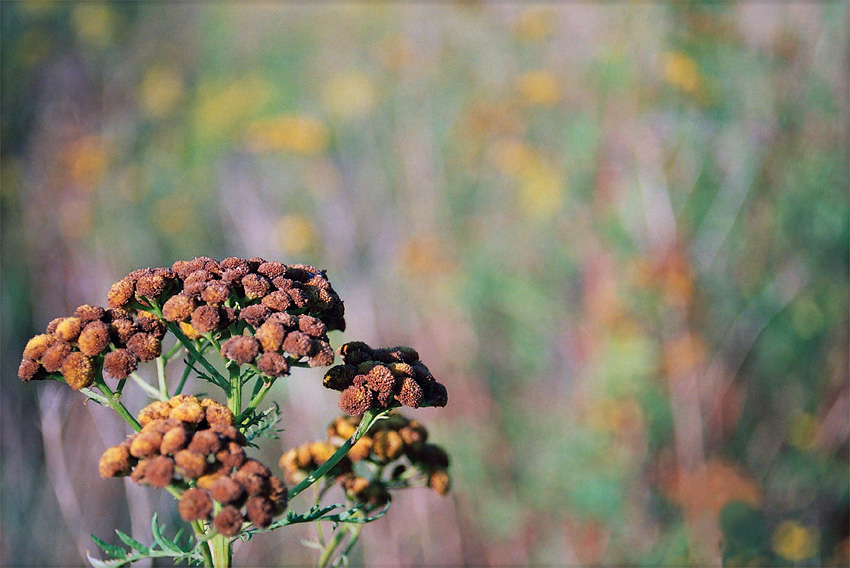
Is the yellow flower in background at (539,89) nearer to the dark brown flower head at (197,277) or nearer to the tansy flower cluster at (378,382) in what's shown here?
the tansy flower cluster at (378,382)

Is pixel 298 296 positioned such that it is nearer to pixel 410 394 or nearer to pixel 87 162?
pixel 410 394

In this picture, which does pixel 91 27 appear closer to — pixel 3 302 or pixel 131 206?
pixel 131 206

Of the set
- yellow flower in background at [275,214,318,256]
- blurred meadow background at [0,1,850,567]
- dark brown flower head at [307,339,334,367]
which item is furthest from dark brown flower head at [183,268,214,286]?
yellow flower in background at [275,214,318,256]

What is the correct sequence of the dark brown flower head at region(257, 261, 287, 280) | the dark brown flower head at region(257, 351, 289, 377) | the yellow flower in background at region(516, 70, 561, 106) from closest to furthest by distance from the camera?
the dark brown flower head at region(257, 351, 289, 377) < the dark brown flower head at region(257, 261, 287, 280) < the yellow flower in background at region(516, 70, 561, 106)

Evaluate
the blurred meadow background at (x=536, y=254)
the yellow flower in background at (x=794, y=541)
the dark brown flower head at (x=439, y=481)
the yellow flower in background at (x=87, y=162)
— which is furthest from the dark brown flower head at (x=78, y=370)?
the yellow flower in background at (x=87, y=162)

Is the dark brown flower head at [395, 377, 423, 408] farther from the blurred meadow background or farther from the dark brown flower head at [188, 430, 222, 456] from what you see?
the blurred meadow background

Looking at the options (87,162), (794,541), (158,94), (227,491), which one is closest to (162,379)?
(227,491)

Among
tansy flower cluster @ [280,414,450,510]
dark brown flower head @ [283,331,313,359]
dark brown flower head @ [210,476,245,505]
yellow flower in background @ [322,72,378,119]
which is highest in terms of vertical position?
yellow flower in background @ [322,72,378,119]
